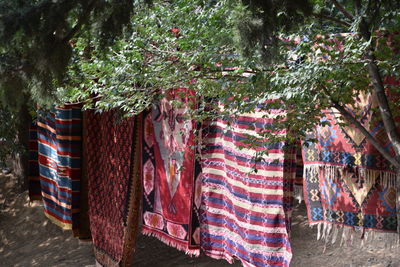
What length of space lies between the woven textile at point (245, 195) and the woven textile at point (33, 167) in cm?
446

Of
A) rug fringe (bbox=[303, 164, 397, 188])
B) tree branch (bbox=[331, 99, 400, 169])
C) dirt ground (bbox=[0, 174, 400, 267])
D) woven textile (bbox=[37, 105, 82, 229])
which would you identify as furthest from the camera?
woven textile (bbox=[37, 105, 82, 229])

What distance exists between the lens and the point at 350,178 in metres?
4.21

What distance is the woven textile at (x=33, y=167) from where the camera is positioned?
8969 millimetres

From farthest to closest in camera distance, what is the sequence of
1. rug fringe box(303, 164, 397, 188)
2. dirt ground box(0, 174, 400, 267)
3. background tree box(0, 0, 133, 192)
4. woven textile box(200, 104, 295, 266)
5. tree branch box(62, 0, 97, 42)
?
dirt ground box(0, 174, 400, 267) < woven textile box(200, 104, 295, 266) < rug fringe box(303, 164, 397, 188) < tree branch box(62, 0, 97, 42) < background tree box(0, 0, 133, 192)

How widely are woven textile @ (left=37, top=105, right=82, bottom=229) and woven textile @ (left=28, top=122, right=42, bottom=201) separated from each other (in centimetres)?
63

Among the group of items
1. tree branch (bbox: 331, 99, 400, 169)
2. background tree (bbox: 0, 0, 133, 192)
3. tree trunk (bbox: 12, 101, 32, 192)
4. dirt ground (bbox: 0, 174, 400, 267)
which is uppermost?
background tree (bbox: 0, 0, 133, 192)

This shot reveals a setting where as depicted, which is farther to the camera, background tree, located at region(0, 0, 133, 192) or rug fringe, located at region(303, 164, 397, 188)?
rug fringe, located at region(303, 164, 397, 188)

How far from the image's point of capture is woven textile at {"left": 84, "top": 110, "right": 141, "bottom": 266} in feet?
20.7

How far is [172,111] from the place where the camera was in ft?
18.6

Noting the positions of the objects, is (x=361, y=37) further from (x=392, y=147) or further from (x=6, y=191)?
(x=6, y=191)

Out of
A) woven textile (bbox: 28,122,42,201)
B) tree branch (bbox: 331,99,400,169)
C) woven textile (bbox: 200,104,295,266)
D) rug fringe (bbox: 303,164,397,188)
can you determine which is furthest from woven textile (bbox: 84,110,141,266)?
tree branch (bbox: 331,99,400,169)

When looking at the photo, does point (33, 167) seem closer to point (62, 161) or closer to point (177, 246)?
point (62, 161)

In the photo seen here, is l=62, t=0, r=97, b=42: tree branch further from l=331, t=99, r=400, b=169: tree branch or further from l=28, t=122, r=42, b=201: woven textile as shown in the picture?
l=28, t=122, r=42, b=201: woven textile

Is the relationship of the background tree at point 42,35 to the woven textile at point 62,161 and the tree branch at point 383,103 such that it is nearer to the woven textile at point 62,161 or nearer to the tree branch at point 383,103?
the tree branch at point 383,103
